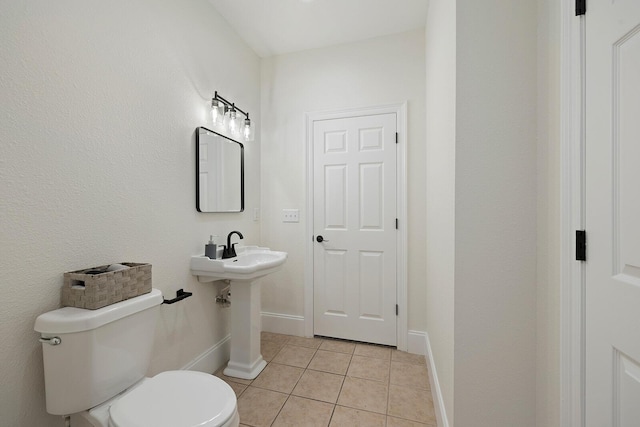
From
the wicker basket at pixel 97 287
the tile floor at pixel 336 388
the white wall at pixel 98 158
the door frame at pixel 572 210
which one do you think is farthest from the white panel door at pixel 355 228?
the wicker basket at pixel 97 287

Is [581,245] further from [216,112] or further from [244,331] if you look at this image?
[216,112]

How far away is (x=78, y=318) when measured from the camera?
96cm

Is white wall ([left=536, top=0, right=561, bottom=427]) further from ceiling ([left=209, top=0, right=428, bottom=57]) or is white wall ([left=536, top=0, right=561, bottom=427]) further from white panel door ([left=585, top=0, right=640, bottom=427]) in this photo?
ceiling ([left=209, top=0, right=428, bottom=57])

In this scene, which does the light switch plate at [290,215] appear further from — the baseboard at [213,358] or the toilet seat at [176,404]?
the toilet seat at [176,404]

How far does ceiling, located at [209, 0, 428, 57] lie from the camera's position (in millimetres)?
1992

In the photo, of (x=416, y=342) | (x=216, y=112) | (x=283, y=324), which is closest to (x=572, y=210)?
(x=416, y=342)

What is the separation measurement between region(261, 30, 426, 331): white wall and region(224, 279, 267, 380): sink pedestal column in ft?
2.19

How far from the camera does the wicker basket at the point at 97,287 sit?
1035 mm

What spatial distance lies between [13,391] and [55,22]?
1408 mm

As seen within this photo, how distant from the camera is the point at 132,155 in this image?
1.40m

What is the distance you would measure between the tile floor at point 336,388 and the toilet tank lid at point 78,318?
3.16 feet

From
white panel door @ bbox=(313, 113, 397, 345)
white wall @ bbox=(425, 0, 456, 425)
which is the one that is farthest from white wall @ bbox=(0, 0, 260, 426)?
white wall @ bbox=(425, 0, 456, 425)

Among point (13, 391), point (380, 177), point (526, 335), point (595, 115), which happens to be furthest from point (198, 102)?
point (526, 335)

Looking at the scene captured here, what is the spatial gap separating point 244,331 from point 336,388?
2.44ft
